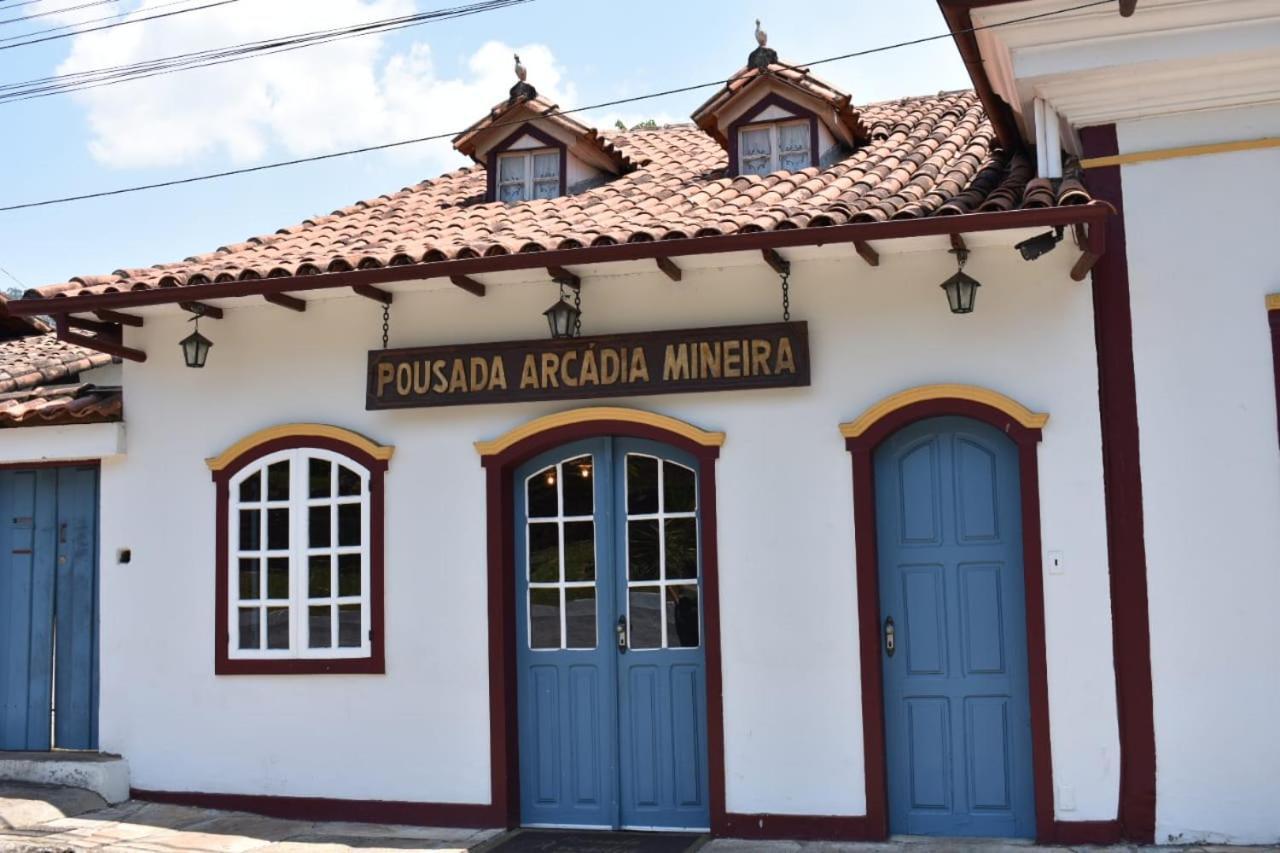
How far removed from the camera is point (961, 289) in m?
7.97

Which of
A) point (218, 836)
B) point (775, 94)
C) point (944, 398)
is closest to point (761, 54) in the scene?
point (775, 94)

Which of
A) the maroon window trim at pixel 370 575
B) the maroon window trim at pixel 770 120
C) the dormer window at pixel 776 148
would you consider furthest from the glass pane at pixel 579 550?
the dormer window at pixel 776 148

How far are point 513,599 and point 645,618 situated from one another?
936 millimetres

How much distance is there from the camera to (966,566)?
8242 mm

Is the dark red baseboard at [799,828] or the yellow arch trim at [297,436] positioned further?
the yellow arch trim at [297,436]

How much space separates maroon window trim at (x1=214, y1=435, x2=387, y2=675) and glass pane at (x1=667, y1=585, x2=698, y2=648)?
6.57 ft

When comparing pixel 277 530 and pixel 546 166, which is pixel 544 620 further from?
pixel 546 166

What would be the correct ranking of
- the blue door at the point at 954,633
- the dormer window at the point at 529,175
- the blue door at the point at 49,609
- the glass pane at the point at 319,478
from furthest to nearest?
the dormer window at the point at 529,175 < the blue door at the point at 49,609 < the glass pane at the point at 319,478 < the blue door at the point at 954,633

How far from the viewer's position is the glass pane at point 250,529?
31.4 ft

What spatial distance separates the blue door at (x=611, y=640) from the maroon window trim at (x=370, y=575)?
3.23 feet

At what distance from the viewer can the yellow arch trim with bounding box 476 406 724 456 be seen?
28.2 feet

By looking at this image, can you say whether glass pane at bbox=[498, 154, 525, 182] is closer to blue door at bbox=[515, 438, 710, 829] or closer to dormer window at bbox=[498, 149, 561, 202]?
dormer window at bbox=[498, 149, 561, 202]

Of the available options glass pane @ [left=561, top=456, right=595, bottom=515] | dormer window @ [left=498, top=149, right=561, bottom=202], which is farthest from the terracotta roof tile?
glass pane @ [left=561, top=456, right=595, bottom=515]

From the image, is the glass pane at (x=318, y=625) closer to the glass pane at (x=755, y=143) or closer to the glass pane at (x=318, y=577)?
the glass pane at (x=318, y=577)
